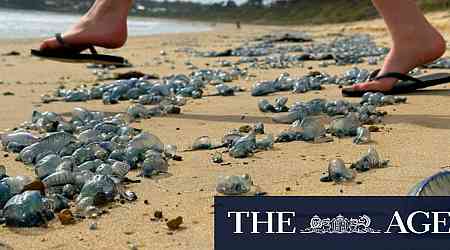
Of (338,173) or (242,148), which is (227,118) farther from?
(338,173)

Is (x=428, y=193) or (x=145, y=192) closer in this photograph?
(x=428, y=193)

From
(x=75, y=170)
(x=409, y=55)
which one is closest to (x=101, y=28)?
(x=409, y=55)

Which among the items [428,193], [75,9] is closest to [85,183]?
[428,193]

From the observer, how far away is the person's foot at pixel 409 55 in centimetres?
331

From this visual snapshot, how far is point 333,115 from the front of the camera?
2.83 meters

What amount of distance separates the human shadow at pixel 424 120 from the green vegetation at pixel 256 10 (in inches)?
1423

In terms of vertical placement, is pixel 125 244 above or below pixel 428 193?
below

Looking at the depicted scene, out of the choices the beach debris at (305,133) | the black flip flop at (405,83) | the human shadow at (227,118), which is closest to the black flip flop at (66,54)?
the human shadow at (227,118)

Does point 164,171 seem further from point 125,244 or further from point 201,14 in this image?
point 201,14

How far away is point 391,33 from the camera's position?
10.9ft

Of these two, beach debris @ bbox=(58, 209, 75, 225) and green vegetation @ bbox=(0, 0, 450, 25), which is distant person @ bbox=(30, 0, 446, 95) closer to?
beach debris @ bbox=(58, 209, 75, 225)

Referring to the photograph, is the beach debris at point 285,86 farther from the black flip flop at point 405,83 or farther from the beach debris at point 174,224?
the beach debris at point 174,224

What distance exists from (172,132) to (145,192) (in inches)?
39.9

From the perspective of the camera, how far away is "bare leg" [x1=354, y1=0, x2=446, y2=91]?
10.6 feet
